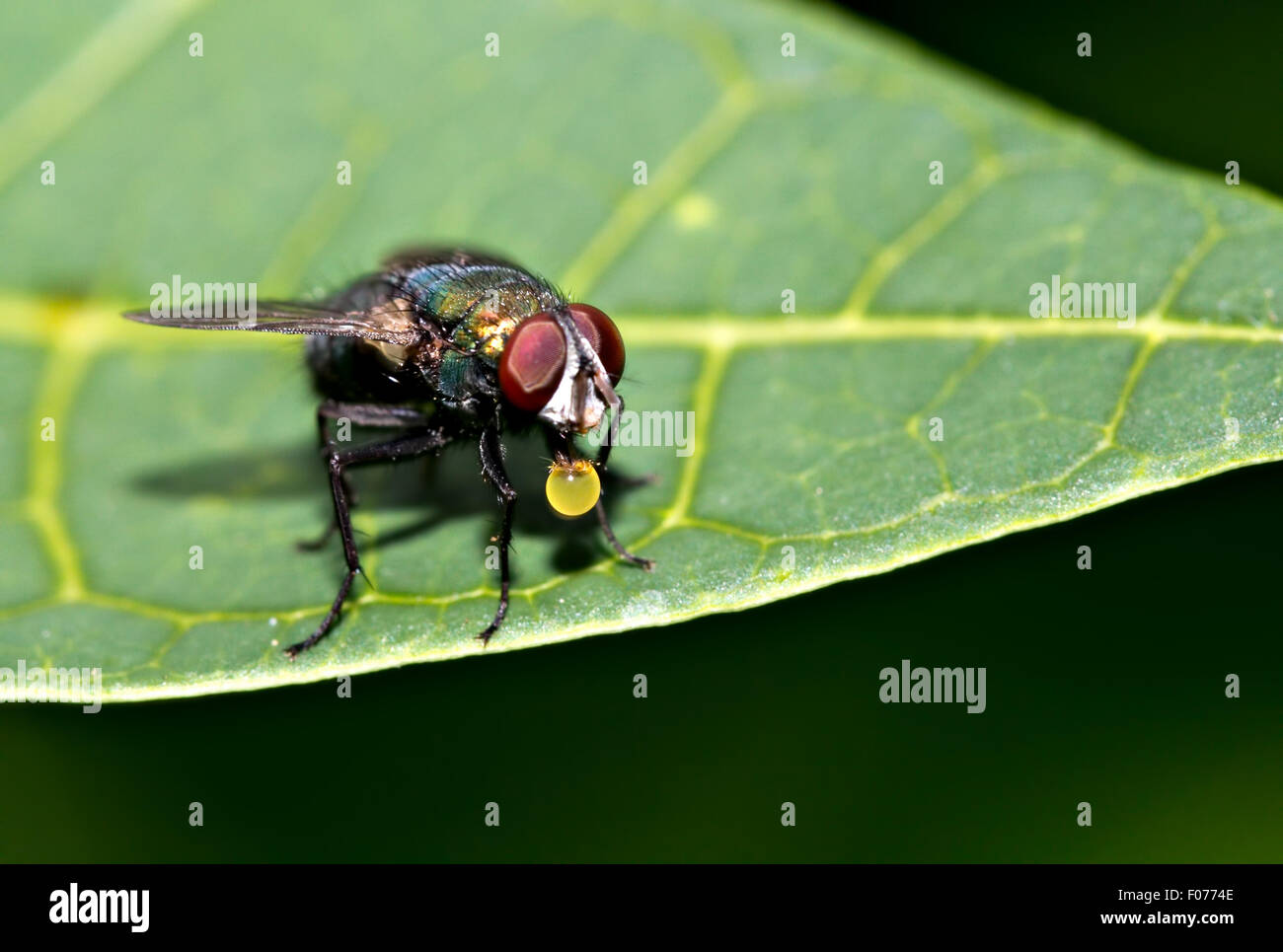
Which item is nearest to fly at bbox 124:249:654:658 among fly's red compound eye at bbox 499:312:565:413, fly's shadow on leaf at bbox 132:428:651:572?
fly's red compound eye at bbox 499:312:565:413

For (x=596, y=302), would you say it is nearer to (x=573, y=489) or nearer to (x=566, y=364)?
(x=566, y=364)

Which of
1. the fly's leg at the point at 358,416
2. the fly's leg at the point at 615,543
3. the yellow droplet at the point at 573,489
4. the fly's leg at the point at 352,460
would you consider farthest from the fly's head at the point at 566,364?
the fly's leg at the point at 358,416

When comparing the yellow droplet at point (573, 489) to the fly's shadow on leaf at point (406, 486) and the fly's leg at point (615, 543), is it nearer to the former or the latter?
the fly's leg at point (615, 543)

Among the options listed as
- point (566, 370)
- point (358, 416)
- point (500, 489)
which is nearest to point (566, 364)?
point (566, 370)

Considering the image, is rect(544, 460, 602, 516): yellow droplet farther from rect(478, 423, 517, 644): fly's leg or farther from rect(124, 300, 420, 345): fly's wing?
rect(124, 300, 420, 345): fly's wing
